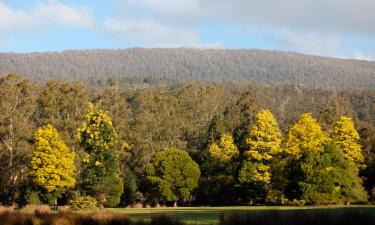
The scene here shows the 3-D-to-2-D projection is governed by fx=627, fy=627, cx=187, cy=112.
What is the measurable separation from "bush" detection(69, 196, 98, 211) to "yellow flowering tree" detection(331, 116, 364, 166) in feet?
90.3

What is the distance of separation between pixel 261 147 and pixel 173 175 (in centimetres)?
1150

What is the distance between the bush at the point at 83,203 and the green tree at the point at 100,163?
12.9 feet

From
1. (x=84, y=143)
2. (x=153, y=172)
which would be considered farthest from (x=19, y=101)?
(x=153, y=172)

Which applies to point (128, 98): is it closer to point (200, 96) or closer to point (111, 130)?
point (200, 96)

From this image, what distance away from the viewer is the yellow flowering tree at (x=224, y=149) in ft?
255

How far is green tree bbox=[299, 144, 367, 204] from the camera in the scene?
64562mm

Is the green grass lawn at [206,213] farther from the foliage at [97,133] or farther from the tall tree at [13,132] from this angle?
the tall tree at [13,132]

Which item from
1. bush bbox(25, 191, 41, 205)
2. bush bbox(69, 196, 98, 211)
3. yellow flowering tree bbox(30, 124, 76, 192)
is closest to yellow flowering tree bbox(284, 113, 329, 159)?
bush bbox(69, 196, 98, 211)

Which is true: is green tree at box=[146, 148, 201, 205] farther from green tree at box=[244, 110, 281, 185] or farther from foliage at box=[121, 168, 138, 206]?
green tree at box=[244, 110, 281, 185]

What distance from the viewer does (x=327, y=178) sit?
6481cm

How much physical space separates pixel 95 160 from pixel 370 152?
32.3 m

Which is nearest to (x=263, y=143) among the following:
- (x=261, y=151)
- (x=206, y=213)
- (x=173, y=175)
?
(x=261, y=151)

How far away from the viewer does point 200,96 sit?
115 metres

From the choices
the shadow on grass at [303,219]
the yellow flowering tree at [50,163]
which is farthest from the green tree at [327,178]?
the shadow on grass at [303,219]
